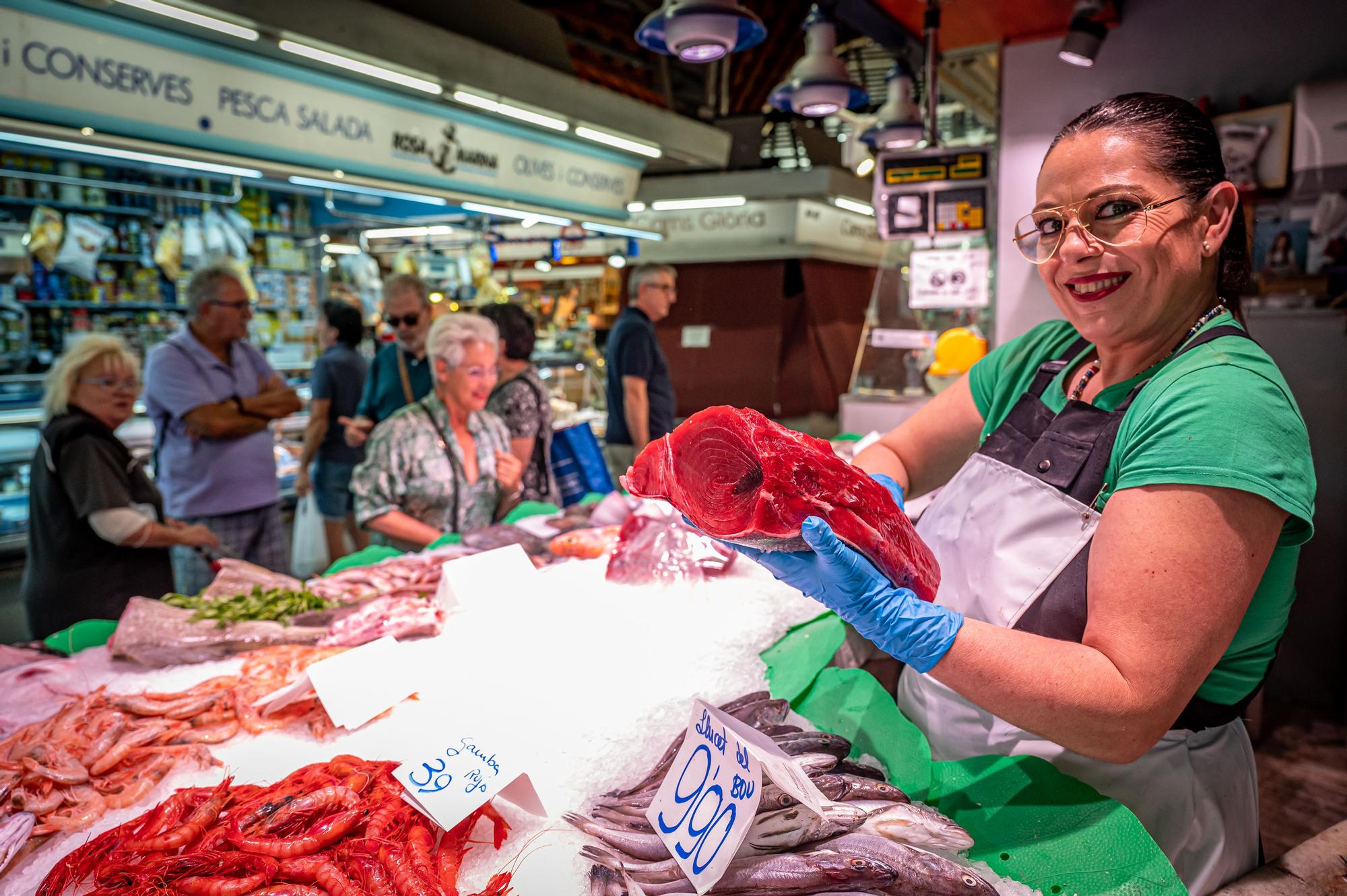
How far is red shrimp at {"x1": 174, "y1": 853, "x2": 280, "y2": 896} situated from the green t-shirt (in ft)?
4.32

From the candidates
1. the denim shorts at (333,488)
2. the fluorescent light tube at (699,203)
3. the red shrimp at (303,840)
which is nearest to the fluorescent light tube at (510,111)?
the denim shorts at (333,488)

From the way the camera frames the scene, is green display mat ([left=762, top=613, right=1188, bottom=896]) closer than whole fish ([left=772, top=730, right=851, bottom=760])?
Yes

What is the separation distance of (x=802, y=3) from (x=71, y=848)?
37.3ft

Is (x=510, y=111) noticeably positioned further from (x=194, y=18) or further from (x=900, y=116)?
(x=900, y=116)

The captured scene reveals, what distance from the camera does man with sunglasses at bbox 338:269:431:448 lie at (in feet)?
16.8

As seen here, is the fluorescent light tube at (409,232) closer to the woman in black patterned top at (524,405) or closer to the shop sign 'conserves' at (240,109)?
the shop sign 'conserves' at (240,109)

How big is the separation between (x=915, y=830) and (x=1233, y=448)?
2.21ft

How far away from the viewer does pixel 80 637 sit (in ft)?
6.96

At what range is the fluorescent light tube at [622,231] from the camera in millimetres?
8617

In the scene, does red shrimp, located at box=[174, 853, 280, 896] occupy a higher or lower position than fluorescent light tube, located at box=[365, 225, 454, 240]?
lower

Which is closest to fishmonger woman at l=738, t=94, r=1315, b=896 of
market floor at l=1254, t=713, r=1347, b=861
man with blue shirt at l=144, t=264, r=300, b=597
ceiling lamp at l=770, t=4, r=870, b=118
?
market floor at l=1254, t=713, r=1347, b=861

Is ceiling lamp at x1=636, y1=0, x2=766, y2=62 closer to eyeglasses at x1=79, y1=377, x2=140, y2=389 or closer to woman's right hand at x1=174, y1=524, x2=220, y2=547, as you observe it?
eyeglasses at x1=79, y1=377, x2=140, y2=389

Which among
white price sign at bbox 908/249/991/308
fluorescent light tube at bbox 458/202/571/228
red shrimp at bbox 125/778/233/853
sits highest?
fluorescent light tube at bbox 458/202/571/228

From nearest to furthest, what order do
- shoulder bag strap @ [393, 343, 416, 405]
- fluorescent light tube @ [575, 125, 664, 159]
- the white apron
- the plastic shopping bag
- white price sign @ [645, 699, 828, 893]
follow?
1. white price sign @ [645, 699, 828, 893]
2. the white apron
3. shoulder bag strap @ [393, 343, 416, 405]
4. the plastic shopping bag
5. fluorescent light tube @ [575, 125, 664, 159]
